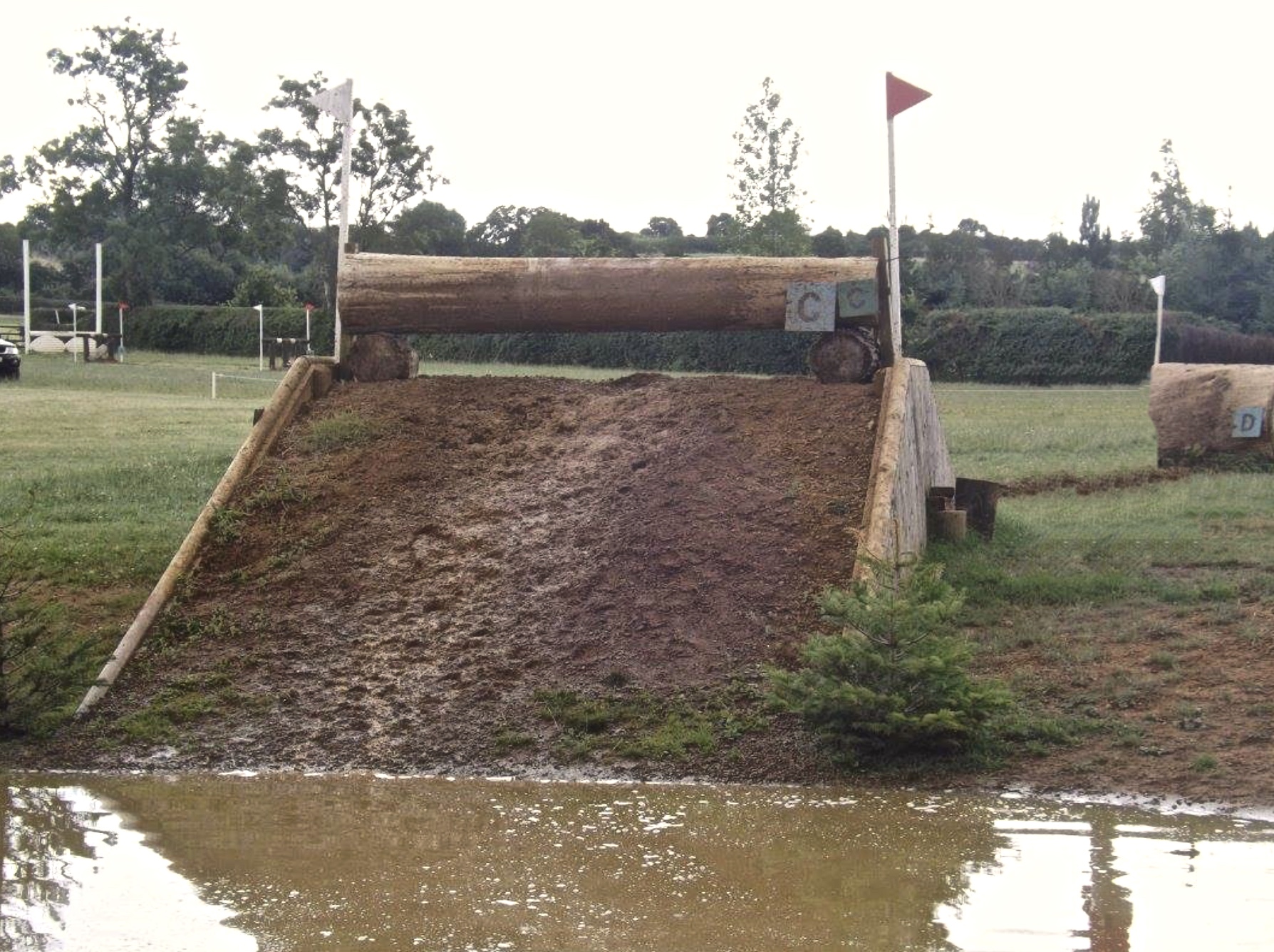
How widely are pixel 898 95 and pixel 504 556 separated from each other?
3888 mm

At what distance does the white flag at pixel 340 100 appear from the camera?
10352 mm

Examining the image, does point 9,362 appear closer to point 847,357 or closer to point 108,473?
point 108,473

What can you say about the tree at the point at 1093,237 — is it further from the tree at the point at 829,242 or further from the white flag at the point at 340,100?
the white flag at the point at 340,100

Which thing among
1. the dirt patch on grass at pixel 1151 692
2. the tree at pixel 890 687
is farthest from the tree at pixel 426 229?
the tree at pixel 890 687

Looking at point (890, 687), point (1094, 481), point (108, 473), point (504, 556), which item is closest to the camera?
point (890, 687)

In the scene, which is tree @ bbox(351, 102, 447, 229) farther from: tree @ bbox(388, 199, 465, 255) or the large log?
the large log

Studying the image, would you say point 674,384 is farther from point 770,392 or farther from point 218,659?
point 218,659

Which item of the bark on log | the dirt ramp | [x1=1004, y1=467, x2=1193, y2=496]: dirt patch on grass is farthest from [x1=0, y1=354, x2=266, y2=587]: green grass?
[x1=1004, y1=467, x2=1193, y2=496]: dirt patch on grass

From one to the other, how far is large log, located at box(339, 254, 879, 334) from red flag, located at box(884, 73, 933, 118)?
939 millimetres

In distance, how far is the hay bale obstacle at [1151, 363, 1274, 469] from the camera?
14625 mm

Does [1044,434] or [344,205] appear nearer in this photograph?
[344,205]

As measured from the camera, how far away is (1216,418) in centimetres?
1492

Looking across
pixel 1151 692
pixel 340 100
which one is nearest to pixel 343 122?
pixel 340 100

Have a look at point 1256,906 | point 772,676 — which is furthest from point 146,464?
point 1256,906
